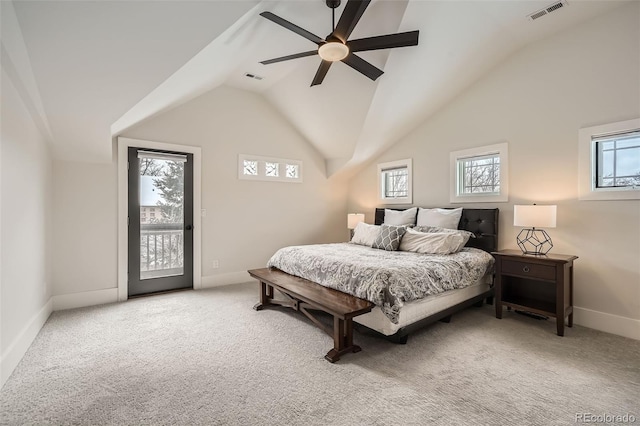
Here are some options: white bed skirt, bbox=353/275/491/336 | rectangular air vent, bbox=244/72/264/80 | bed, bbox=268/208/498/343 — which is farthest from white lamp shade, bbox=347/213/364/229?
rectangular air vent, bbox=244/72/264/80

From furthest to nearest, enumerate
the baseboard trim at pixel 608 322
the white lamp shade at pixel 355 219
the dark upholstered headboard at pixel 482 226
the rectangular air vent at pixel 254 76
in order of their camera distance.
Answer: the white lamp shade at pixel 355 219 < the rectangular air vent at pixel 254 76 < the dark upholstered headboard at pixel 482 226 < the baseboard trim at pixel 608 322

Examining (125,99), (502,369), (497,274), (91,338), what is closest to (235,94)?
(125,99)

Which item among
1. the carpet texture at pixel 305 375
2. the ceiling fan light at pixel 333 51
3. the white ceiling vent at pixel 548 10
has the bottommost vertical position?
the carpet texture at pixel 305 375

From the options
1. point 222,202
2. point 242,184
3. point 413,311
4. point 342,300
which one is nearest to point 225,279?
point 222,202

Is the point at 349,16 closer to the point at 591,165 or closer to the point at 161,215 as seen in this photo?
the point at 591,165

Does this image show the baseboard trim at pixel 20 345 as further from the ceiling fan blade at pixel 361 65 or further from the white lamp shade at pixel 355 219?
the white lamp shade at pixel 355 219

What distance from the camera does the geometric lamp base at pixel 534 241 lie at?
Answer: 136 inches

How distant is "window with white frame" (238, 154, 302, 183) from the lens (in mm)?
4992

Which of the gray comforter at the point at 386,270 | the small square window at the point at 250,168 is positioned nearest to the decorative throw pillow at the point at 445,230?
the gray comforter at the point at 386,270

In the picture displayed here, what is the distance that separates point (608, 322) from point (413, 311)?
2092mm

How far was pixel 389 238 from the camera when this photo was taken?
3838 millimetres

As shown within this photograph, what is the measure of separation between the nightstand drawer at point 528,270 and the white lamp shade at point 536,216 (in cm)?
41

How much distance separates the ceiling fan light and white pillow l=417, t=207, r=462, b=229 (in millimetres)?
2501

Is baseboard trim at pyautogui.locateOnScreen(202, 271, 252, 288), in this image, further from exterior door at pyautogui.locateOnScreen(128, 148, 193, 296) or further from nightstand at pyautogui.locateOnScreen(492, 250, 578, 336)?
nightstand at pyautogui.locateOnScreen(492, 250, 578, 336)
